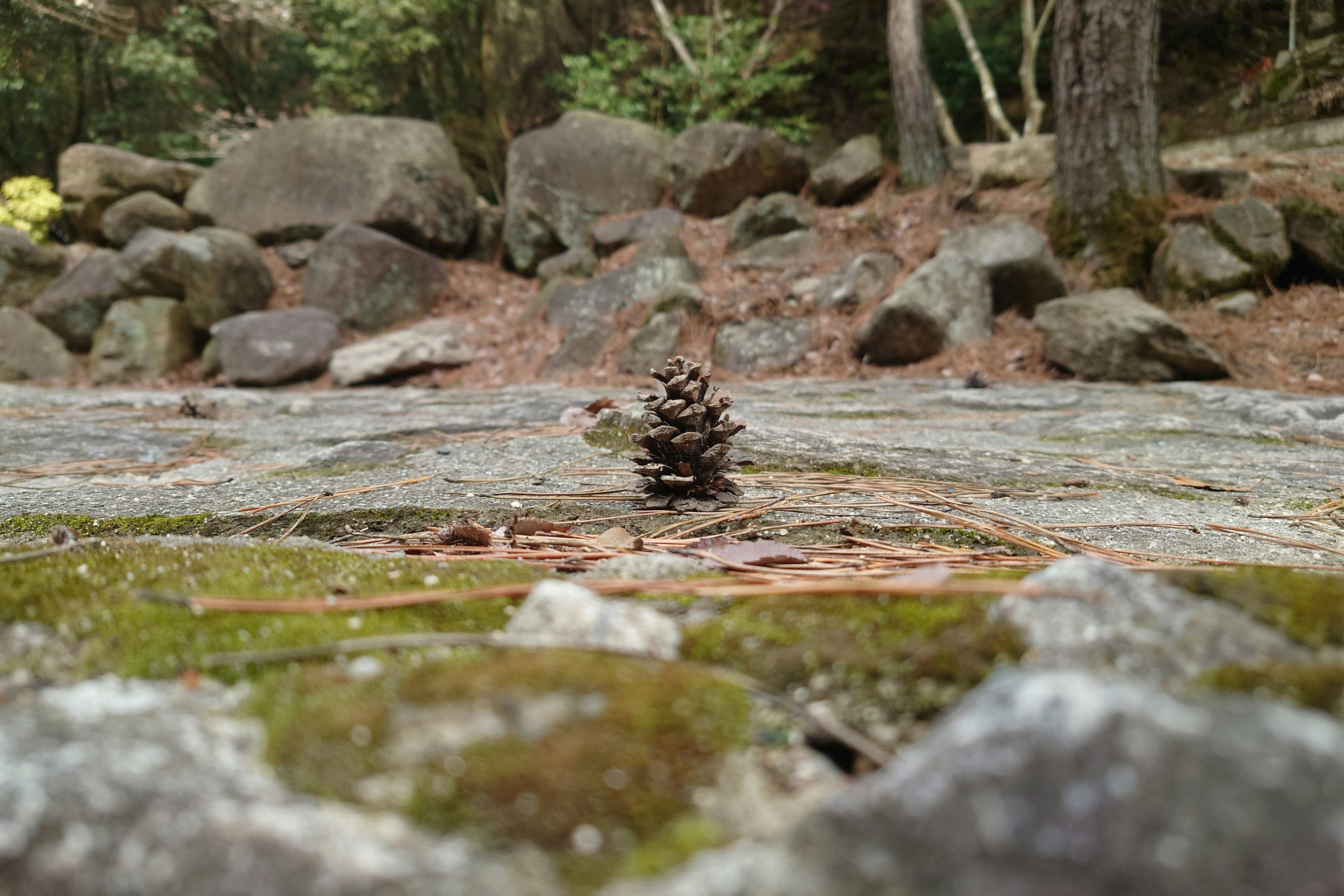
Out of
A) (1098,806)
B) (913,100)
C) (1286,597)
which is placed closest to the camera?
(1098,806)

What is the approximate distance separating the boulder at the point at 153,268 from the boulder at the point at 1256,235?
917 cm

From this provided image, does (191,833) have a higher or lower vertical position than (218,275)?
lower

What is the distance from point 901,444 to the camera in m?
2.59

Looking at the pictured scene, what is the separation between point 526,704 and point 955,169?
8879mm

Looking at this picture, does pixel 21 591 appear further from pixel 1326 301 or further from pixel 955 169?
pixel 955 169

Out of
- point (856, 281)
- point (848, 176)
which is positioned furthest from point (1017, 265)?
point (848, 176)

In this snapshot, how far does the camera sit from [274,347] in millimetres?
6531

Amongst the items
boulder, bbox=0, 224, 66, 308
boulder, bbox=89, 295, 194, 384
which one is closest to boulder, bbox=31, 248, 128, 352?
boulder, bbox=89, 295, 194, 384

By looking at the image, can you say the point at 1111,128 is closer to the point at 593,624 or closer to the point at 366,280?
the point at 593,624

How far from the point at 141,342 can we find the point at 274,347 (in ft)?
6.07

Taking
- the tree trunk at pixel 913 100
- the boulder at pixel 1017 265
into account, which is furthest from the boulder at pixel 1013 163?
the boulder at pixel 1017 265

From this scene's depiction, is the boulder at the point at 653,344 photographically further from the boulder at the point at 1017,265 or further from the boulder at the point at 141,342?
the boulder at the point at 141,342

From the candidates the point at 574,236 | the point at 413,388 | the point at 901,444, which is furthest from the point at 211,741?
the point at 574,236

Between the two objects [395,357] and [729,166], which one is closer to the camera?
[395,357]
